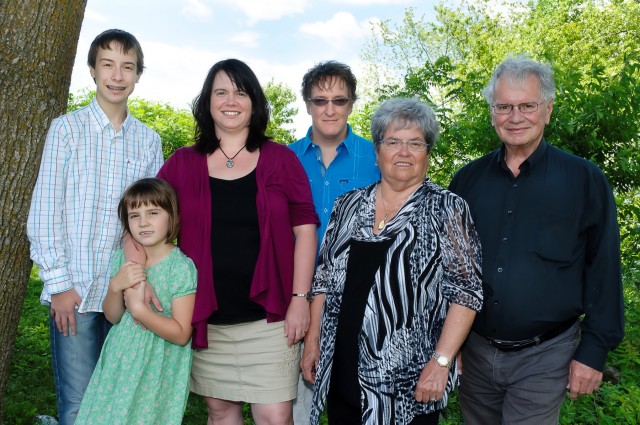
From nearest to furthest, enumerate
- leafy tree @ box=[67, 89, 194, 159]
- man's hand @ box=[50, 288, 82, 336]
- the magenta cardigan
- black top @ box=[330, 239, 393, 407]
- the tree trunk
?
black top @ box=[330, 239, 393, 407], the magenta cardigan, man's hand @ box=[50, 288, 82, 336], the tree trunk, leafy tree @ box=[67, 89, 194, 159]

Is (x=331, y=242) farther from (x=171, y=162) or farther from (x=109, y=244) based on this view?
(x=109, y=244)

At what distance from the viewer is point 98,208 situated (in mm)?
3041

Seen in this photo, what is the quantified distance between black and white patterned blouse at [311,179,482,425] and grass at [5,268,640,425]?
245 centimetres

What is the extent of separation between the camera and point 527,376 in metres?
2.75

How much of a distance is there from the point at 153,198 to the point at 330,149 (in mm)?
1079

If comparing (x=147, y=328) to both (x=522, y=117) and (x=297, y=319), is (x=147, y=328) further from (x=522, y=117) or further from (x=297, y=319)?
(x=522, y=117)

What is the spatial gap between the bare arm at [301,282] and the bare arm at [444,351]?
0.68 meters

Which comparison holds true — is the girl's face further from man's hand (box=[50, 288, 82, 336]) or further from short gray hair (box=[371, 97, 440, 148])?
short gray hair (box=[371, 97, 440, 148])

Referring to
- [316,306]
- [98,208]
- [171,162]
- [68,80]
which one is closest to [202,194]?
[171,162]

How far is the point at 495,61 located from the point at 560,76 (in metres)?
18.9

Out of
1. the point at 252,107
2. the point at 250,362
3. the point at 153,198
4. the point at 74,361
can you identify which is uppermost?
the point at 252,107

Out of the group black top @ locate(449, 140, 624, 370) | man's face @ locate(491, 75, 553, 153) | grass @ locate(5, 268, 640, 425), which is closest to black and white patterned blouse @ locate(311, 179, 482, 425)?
black top @ locate(449, 140, 624, 370)

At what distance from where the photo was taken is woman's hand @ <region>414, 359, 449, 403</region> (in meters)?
2.49

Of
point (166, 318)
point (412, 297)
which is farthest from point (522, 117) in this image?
point (166, 318)
